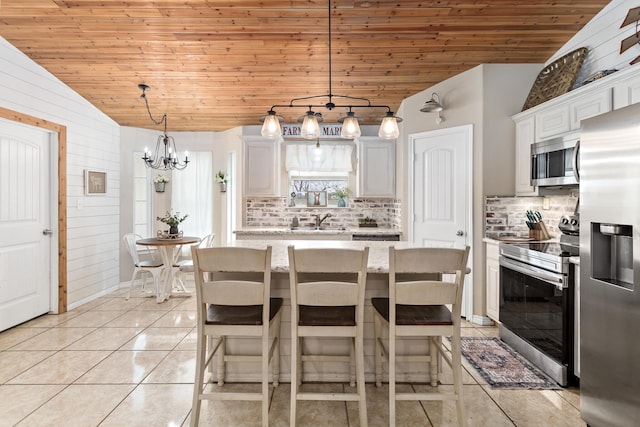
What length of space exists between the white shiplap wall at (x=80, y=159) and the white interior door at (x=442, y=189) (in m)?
4.21

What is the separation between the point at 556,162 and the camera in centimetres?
308

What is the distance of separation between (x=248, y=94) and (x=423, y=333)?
12.5 feet

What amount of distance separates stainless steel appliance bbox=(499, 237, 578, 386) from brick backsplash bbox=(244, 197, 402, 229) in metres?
2.54

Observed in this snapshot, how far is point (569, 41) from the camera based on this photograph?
11.4 feet

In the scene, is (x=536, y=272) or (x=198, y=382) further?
(x=536, y=272)

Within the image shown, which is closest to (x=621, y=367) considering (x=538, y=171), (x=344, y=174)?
(x=538, y=171)

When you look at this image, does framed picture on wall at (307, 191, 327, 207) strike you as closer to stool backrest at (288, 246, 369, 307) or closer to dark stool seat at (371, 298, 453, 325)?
dark stool seat at (371, 298, 453, 325)

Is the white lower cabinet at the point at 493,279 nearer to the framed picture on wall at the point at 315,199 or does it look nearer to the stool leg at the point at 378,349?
the stool leg at the point at 378,349

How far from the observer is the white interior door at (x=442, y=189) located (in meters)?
3.98

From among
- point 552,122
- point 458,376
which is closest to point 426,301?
point 458,376

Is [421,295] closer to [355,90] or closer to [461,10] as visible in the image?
[461,10]

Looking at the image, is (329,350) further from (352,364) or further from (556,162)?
(556,162)

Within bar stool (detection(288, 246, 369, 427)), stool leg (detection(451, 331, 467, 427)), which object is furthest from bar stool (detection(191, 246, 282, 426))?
stool leg (detection(451, 331, 467, 427))

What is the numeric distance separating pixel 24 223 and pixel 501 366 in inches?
191
